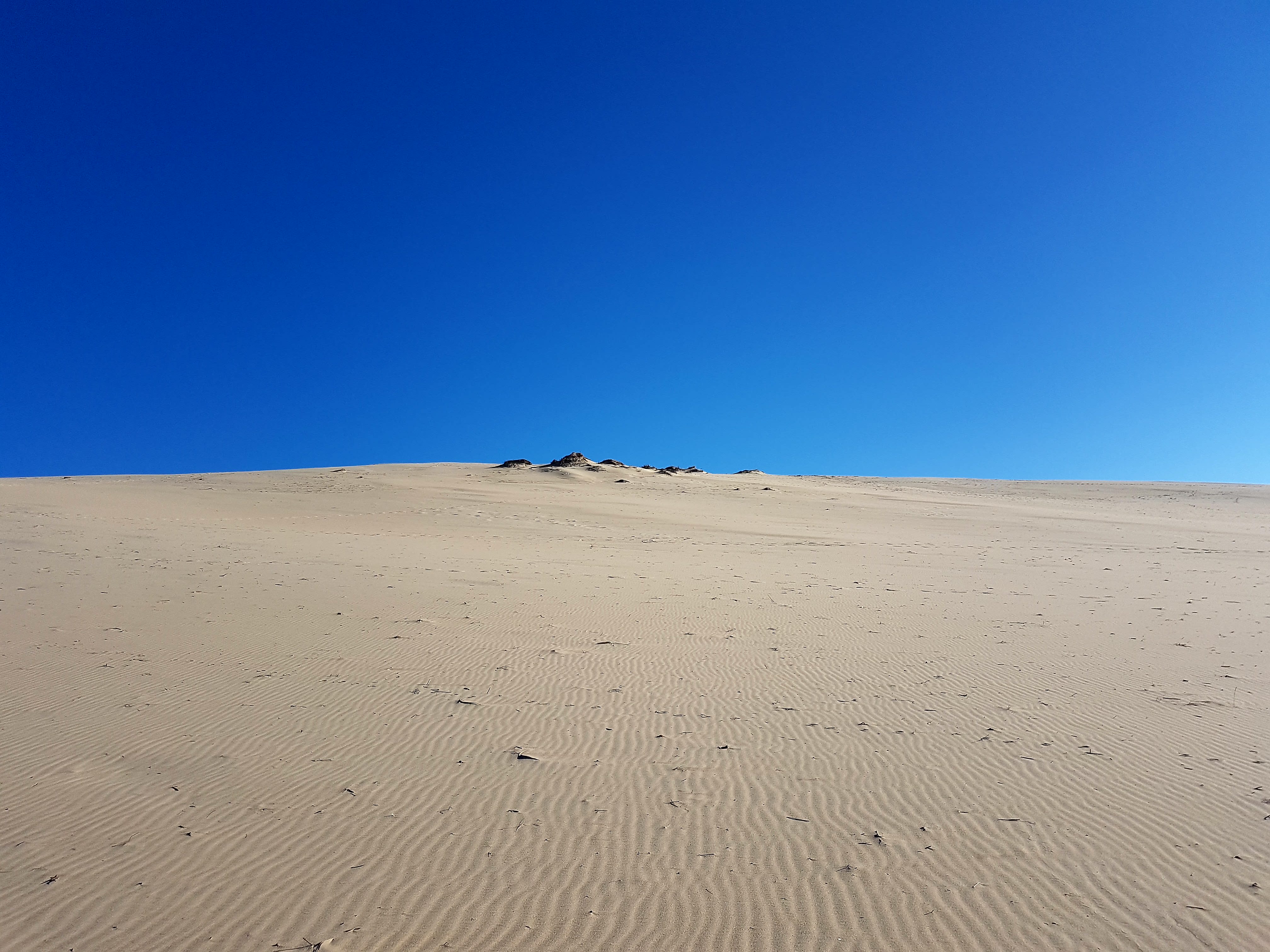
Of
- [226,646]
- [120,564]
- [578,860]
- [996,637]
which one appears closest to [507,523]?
[120,564]

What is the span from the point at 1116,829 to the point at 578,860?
3.13 meters

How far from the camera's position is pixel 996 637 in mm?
8836

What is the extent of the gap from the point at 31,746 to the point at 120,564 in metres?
8.13

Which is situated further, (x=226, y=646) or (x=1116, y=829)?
(x=226, y=646)

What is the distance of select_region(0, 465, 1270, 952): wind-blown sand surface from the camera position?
3.29 metres

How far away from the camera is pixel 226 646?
7.57 metres

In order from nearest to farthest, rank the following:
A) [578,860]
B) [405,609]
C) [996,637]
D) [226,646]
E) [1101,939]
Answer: [1101,939]
[578,860]
[226,646]
[996,637]
[405,609]

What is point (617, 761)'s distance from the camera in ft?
16.3

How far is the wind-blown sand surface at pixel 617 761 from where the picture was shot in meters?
3.29

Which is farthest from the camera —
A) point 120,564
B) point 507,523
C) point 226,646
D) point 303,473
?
point 303,473

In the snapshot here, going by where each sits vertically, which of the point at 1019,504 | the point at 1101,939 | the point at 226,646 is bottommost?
the point at 1101,939

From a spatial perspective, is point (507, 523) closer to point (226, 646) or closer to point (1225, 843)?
point (226, 646)

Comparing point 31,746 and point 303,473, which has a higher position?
point 303,473

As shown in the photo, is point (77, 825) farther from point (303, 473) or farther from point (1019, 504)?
point (1019, 504)
